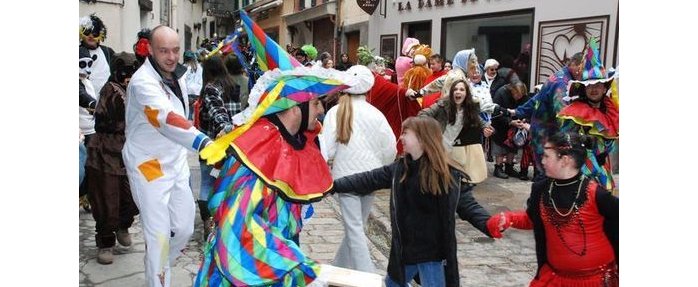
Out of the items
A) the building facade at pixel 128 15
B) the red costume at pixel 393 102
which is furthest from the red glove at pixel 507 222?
the building facade at pixel 128 15

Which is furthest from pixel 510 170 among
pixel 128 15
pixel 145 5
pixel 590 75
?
pixel 145 5

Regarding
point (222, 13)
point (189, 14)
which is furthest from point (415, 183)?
point (222, 13)

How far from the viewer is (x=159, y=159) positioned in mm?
3963

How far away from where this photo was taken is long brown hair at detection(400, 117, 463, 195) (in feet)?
12.1

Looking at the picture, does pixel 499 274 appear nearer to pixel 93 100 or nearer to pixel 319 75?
pixel 319 75

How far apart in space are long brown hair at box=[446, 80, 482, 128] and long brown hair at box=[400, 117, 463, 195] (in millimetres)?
2495

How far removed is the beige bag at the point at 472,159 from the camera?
6719 mm

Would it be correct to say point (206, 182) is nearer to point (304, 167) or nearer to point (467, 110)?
point (467, 110)

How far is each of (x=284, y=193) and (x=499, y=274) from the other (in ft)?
9.80

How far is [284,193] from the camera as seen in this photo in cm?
266

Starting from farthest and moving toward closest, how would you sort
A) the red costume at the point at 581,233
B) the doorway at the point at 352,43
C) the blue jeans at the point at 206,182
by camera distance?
the doorway at the point at 352,43
the blue jeans at the point at 206,182
the red costume at the point at 581,233

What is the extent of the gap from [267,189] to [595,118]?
3465 millimetres

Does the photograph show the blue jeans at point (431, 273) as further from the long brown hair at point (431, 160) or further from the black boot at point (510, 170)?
the black boot at point (510, 170)

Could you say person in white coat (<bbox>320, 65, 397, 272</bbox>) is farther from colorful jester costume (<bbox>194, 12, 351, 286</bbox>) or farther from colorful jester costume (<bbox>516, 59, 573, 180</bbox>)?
colorful jester costume (<bbox>194, 12, 351, 286</bbox>)
